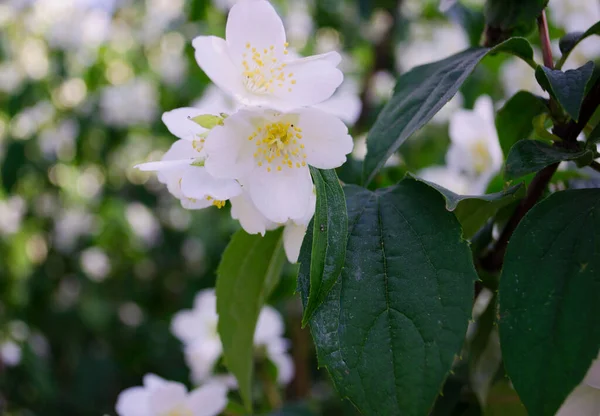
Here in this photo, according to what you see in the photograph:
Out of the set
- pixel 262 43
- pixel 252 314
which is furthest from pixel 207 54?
pixel 252 314

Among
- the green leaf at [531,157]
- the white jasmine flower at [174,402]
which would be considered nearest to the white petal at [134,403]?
the white jasmine flower at [174,402]

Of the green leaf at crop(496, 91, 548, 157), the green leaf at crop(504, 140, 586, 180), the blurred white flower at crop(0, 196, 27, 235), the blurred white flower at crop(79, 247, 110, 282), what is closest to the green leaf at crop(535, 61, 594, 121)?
the green leaf at crop(504, 140, 586, 180)

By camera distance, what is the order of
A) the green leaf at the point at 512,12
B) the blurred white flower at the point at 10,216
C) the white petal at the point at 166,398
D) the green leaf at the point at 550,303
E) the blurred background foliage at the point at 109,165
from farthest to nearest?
the blurred white flower at the point at 10,216 → the blurred background foliage at the point at 109,165 → the white petal at the point at 166,398 → the green leaf at the point at 512,12 → the green leaf at the point at 550,303

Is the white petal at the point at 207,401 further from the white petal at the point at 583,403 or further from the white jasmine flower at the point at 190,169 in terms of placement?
the white petal at the point at 583,403

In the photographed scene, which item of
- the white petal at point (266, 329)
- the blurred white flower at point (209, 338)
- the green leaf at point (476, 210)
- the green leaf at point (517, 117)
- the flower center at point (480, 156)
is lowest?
the blurred white flower at point (209, 338)

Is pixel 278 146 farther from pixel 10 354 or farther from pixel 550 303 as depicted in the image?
pixel 10 354

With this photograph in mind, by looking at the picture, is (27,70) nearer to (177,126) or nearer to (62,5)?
(62,5)
